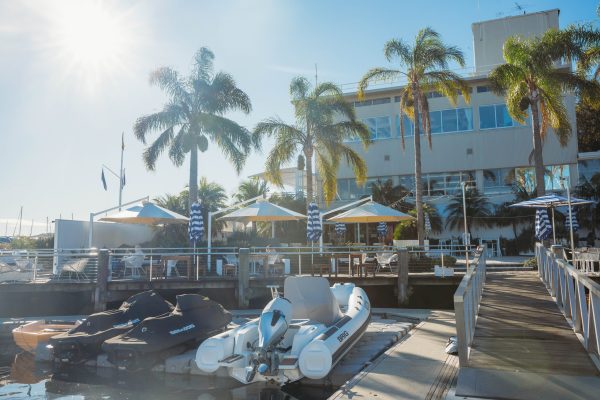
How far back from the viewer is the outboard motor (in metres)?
7.75

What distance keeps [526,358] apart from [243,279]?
1075 cm

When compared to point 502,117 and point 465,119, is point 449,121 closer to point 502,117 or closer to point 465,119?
point 465,119

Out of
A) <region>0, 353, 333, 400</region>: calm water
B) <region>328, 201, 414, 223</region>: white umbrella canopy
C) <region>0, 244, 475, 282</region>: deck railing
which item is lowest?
<region>0, 353, 333, 400</region>: calm water

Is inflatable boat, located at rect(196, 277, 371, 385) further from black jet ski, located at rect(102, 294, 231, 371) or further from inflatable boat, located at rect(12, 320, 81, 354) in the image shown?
inflatable boat, located at rect(12, 320, 81, 354)

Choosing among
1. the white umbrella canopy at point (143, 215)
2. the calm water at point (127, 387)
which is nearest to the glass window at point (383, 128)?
the white umbrella canopy at point (143, 215)

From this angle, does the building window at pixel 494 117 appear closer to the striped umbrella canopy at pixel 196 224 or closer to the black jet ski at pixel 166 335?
the striped umbrella canopy at pixel 196 224

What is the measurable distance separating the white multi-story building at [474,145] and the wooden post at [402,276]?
2103 centimetres

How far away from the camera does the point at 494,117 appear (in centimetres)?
3584

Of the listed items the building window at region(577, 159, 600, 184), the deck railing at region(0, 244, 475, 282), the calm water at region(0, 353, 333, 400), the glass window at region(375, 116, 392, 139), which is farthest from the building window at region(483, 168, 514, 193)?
the calm water at region(0, 353, 333, 400)

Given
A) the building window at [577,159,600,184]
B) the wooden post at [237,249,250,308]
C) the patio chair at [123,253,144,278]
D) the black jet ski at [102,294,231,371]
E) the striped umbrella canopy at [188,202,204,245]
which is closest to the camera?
the black jet ski at [102,294,231,371]

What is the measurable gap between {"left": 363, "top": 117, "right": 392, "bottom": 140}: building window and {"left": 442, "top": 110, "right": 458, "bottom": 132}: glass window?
3884 mm

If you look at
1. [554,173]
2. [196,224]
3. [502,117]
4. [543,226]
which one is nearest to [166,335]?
[196,224]

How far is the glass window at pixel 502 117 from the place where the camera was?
35.4 m

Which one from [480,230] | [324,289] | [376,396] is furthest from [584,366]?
[480,230]
